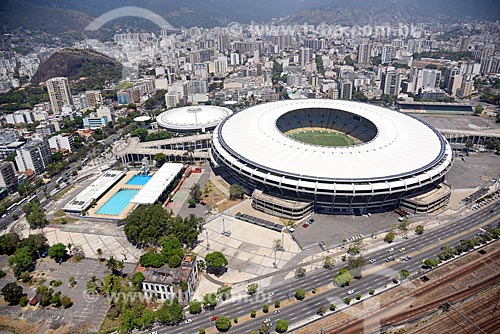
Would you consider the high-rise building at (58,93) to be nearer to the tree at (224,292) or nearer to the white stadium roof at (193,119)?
the white stadium roof at (193,119)

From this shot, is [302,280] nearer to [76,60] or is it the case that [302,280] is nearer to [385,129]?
[385,129]

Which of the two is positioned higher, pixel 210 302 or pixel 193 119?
pixel 193 119

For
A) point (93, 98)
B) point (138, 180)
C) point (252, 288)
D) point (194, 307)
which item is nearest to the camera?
point (194, 307)

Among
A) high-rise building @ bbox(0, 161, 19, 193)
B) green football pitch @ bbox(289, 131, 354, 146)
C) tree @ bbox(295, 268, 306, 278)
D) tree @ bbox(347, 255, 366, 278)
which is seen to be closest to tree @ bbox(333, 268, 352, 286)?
tree @ bbox(347, 255, 366, 278)

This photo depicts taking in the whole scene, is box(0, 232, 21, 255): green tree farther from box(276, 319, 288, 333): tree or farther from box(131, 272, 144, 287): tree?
box(276, 319, 288, 333): tree

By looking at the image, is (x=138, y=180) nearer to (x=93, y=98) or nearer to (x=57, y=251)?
(x=57, y=251)

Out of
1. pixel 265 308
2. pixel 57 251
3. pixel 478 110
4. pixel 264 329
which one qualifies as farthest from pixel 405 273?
pixel 478 110

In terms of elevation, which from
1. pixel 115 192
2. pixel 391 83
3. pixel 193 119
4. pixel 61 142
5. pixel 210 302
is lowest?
pixel 210 302
